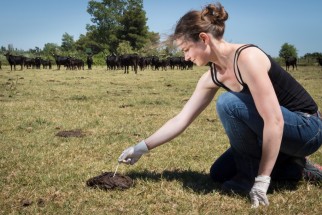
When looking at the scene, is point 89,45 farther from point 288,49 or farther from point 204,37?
point 204,37

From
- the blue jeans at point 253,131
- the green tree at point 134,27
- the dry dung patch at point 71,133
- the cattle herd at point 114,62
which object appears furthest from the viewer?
the green tree at point 134,27

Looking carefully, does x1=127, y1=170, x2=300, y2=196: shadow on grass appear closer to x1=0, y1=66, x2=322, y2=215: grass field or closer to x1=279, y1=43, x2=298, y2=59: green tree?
x1=0, y1=66, x2=322, y2=215: grass field

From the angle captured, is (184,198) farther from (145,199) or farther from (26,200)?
(26,200)

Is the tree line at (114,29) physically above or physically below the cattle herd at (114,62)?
above

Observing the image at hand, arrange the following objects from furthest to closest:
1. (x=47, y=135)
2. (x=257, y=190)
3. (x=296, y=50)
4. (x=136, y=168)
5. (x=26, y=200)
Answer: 1. (x=296, y=50)
2. (x=47, y=135)
3. (x=136, y=168)
4. (x=26, y=200)
5. (x=257, y=190)

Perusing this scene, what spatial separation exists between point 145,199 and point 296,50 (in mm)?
153503

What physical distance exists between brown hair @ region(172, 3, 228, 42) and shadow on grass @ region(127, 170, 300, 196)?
1595 mm

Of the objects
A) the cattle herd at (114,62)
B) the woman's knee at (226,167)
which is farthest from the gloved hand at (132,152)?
the cattle herd at (114,62)

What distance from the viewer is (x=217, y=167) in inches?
164

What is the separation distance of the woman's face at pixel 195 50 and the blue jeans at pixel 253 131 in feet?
1.37

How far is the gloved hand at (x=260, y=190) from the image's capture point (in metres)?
3.26

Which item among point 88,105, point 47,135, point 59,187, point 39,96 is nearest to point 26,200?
point 59,187

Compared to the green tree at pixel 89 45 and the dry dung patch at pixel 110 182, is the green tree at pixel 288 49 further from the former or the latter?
the dry dung patch at pixel 110 182

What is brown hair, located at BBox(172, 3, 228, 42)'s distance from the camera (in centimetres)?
326
